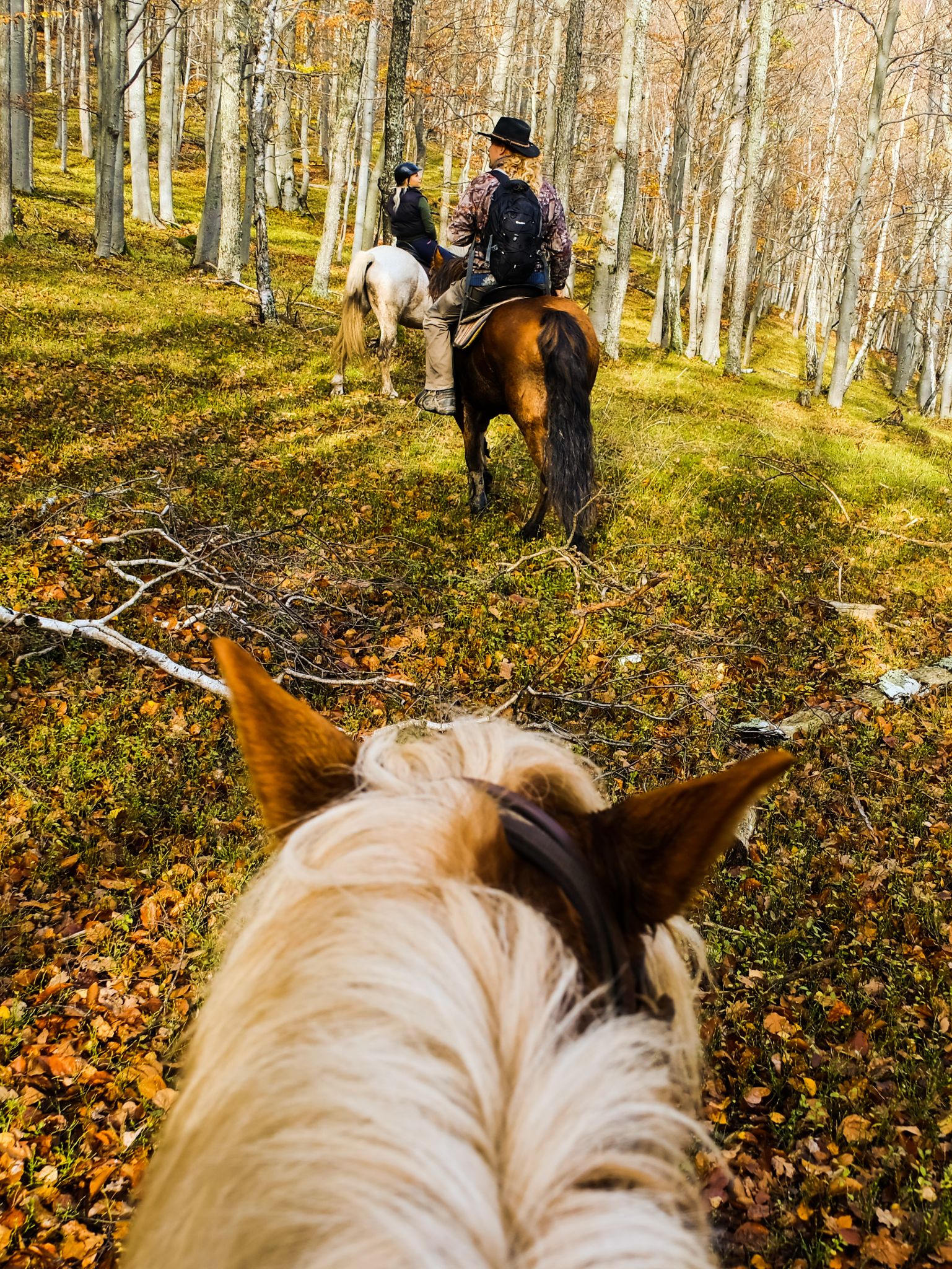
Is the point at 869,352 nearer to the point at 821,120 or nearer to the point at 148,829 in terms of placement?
the point at 821,120

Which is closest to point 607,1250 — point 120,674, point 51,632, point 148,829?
point 148,829

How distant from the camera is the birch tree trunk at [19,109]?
51.3 feet

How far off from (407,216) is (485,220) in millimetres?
5631

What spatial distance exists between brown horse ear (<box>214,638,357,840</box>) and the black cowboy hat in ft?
21.3

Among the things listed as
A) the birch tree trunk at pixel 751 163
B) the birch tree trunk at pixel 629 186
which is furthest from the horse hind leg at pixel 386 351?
the birch tree trunk at pixel 751 163

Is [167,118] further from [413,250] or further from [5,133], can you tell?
[413,250]

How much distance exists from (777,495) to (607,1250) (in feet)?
31.8

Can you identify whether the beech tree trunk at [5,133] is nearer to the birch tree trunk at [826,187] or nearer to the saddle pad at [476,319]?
the saddle pad at [476,319]

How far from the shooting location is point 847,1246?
2582mm

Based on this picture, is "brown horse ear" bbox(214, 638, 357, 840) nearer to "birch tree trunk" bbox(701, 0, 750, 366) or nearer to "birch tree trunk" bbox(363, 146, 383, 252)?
"birch tree trunk" bbox(701, 0, 750, 366)

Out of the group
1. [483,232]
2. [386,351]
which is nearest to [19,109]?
[386,351]

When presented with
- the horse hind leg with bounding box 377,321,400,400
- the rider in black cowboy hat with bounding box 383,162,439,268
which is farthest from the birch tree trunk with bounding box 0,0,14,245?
the horse hind leg with bounding box 377,321,400,400

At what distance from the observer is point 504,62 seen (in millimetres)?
15469

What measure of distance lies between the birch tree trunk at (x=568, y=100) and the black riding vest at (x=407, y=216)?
379 cm
